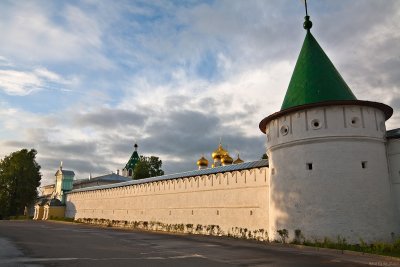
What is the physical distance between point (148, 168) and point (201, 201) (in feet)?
87.1

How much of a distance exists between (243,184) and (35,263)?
1176 cm

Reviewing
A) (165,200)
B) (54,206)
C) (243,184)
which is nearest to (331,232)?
(243,184)

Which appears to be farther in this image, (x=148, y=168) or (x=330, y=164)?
(x=148, y=168)

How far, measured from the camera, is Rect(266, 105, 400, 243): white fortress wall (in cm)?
1237

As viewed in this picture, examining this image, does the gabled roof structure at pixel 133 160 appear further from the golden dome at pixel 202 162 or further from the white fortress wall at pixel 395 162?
the white fortress wall at pixel 395 162

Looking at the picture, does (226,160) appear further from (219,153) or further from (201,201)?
(201,201)

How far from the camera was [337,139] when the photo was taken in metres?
13.1

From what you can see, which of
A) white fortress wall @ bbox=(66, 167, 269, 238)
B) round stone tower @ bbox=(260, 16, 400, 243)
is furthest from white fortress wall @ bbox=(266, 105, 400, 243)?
white fortress wall @ bbox=(66, 167, 269, 238)

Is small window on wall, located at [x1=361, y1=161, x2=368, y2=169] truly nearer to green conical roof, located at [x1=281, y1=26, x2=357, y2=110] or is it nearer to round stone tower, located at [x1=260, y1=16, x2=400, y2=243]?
round stone tower, located at [x1=260, y1=16, x2=400, y2=243]

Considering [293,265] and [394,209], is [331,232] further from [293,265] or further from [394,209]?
[293,265]

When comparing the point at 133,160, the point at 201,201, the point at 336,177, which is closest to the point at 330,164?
the point at 336,177

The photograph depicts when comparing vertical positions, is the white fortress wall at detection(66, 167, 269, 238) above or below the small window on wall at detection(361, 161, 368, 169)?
below

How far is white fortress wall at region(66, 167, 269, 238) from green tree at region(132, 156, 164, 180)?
13.0 meters

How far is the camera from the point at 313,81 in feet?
46.9
